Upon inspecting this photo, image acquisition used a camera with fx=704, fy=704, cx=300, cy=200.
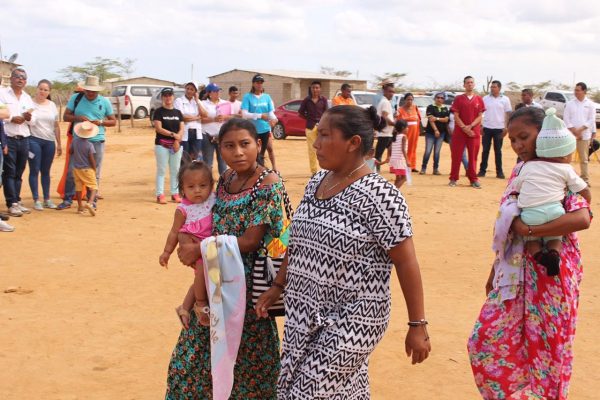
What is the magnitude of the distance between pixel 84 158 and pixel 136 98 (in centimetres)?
2085

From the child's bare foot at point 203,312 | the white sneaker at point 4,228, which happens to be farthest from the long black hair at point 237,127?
the white sneaker at point 4,228

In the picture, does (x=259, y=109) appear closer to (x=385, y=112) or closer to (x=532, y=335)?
(x=385, y=112)

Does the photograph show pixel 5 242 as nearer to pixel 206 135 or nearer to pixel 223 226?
pixel 206 135

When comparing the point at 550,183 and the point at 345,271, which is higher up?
the point at 550,183

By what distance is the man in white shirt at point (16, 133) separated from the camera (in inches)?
350

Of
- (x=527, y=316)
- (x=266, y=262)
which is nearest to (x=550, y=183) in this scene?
(x=527, y=316)

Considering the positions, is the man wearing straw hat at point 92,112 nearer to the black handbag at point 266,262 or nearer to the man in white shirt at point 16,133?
the man in white shirt at point 16,133

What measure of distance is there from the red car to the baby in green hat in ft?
66.5

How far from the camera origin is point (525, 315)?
3.21 metres

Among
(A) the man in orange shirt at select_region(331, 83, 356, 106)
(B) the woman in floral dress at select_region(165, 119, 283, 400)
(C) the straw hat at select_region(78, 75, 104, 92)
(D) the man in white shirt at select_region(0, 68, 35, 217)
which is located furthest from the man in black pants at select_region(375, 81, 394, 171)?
(B) the woman in floral dress at select_region(165, 119, 283, 400)

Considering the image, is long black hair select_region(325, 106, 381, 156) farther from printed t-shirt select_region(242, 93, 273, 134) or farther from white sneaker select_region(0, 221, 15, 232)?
printed t-shirt select_region(242, 93, 273, 134)

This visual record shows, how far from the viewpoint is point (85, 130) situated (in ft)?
31.1

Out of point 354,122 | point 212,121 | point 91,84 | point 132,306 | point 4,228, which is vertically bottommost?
point 132,306

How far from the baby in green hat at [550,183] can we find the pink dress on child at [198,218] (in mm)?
1425
